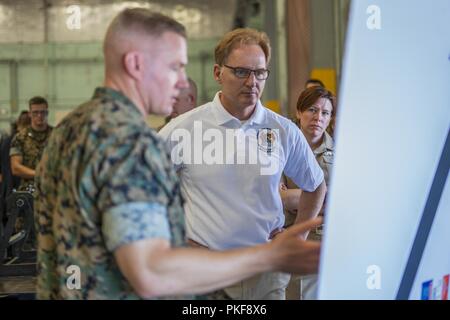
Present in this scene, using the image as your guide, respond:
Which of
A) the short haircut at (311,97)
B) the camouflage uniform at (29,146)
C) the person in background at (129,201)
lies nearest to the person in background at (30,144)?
the camouflage uniform at (29,146)

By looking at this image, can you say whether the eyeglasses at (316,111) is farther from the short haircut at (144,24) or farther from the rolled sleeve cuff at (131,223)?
the rolled sleeve cuff at (131,223)

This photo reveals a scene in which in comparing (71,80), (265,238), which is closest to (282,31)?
(71,80)

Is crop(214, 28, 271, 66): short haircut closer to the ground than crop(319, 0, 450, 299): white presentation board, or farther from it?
farther from it

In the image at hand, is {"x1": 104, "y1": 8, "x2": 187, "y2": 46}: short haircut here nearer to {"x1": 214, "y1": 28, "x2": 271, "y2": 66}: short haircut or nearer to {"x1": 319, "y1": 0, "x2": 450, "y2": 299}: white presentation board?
{"x1": 319, "y1": 0, "x2": 450, "y2": 299}: white presentation board

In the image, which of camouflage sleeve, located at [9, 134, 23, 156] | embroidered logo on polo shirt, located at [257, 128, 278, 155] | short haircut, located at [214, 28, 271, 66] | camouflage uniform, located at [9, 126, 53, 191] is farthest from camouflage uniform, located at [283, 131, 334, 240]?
camouflage sleeve, located at [9, 134, 23, 156]

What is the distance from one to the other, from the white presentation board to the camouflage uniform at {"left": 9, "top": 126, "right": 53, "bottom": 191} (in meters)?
4.92

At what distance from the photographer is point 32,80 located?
15.8 metres

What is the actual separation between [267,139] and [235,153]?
0.13 m

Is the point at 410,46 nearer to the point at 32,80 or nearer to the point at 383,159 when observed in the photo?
the point at 383,159

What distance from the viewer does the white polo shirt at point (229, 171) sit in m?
2.34

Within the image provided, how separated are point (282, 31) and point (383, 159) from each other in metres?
10.8

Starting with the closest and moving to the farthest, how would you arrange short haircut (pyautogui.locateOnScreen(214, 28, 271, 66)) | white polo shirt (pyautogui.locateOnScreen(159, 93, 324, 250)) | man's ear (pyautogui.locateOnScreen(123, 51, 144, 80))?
man's ear (pyautogui.locateOnScreen(123, 51, 144, 80))
white polo shirt (pyautogui.locateOnScreen(159, 93, 324, 250))
short haircut (pyautogui.locateOnScreen(214, 28, 271, 66))

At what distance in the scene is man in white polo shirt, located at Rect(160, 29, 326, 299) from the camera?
234 centimetres

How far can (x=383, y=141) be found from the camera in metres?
1.50
